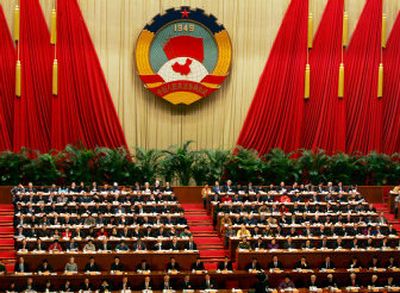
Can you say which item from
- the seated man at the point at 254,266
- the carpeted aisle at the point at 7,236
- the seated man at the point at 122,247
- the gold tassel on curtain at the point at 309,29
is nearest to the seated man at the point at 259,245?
the seated man at the point at 254,266

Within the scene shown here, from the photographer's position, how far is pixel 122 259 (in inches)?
747

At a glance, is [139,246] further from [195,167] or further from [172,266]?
[195,167]

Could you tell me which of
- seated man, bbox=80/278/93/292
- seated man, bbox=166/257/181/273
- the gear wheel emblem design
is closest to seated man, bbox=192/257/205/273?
seated man, bbox=166/257/181/273

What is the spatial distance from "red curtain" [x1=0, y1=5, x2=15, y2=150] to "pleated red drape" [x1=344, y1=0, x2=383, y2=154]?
9.37 metres

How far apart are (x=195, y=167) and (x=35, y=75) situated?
16.5ft

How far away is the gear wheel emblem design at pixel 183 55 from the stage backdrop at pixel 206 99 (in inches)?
10.7

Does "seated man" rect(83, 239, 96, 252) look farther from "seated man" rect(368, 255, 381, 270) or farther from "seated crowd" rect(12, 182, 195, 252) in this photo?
"seated man" rect(368, 255, 381, 270)

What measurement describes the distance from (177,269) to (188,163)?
→ 21.6 ft

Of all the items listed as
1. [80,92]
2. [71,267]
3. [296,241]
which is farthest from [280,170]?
[71,267]

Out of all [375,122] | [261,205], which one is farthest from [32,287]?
[375,122]

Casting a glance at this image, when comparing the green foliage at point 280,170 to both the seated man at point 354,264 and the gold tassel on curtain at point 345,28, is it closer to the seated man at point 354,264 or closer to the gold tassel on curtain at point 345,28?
the gold tassel on curtain at point 345,28

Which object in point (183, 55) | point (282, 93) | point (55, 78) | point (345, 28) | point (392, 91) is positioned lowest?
point (282, 93)

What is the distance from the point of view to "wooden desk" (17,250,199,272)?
18656 millimetres

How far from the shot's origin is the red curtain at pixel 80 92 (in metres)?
25.3
